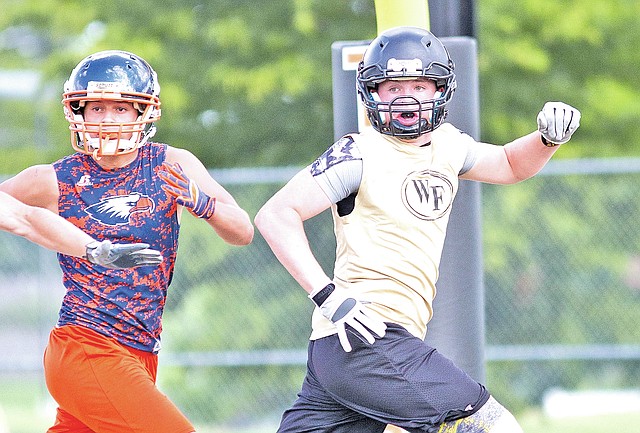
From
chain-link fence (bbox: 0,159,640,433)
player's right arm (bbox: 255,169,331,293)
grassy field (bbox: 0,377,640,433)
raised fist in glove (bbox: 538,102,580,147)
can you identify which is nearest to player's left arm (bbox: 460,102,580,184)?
raised fist in glove (bbox: 538,102,580,147)

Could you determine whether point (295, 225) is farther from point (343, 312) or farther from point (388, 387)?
point (388, 387)

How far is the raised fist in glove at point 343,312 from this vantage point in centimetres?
410

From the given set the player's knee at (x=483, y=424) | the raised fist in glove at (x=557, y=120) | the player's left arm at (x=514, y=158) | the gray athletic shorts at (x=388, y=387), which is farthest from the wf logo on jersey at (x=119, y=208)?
the raised fist in glove at (x=557, y=120)

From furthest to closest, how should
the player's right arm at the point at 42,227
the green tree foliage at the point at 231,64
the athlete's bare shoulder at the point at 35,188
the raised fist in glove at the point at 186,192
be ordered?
the green tree foliage at the point at 231,64, the athlete's bare shoulder at the point at 35,188, the raised fist in glove at the point at 186,192, the player's right arm at the point at 42,227

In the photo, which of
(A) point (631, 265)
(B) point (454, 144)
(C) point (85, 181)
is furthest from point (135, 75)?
(A) point (631, 265)

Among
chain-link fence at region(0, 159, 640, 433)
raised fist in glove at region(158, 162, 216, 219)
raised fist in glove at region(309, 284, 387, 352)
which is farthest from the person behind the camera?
chain-link fence at region(0, 159, 640, 433)

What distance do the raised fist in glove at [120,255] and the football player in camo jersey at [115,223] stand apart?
0.19 meters

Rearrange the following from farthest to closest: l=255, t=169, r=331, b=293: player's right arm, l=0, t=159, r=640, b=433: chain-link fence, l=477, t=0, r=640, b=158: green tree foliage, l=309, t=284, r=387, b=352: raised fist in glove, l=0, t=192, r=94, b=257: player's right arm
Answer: l=477, t=0, r=640, b=158: green tree foliage < l=0, t=159, r=640, b=433: chain-link fence < l=0, t=192, r=94, b=257: player's right arm < l=255, t=169, r=331, b=293: player's right arm < l=309, t=284, r=387, b=352: raised fist in glove

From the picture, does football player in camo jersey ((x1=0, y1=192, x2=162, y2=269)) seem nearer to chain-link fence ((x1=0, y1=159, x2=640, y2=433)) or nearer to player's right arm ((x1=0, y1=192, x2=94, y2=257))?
player's right arm ((x1=0, y1=192, x2=94, y2=257))

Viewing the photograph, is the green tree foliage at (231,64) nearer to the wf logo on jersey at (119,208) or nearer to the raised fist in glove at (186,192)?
the wf logo on jersey at (119,208)

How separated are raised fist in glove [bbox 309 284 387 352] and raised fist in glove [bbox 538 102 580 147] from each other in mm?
1004

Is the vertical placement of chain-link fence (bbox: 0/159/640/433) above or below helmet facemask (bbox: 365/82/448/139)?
below

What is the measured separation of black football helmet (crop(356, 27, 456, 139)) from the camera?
14.4 feet

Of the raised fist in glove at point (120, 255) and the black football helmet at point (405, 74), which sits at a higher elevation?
the black football helmet at point (405, 74)
